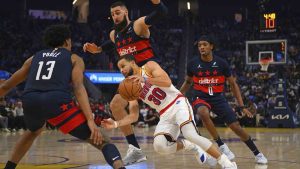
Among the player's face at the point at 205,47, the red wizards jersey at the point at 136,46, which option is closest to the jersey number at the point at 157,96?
the red wizards jersey at the point at 136,46

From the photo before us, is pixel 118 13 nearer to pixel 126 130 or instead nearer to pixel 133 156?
pixel 126 130

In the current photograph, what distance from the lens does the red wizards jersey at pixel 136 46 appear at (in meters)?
7.30

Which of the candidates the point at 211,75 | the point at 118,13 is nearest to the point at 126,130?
the point at 211,75

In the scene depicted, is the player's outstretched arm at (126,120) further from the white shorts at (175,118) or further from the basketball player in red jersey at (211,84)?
the basketball player in red jersey at (211,84)

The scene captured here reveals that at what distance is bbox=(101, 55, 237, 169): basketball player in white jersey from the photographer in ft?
20.1

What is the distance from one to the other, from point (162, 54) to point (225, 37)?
A: 4526mm

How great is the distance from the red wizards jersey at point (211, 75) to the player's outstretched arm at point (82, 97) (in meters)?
3.53

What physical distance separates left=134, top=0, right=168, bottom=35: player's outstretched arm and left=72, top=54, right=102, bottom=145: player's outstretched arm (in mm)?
1642

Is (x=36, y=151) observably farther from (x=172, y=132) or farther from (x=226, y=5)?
(x=226, y=5)

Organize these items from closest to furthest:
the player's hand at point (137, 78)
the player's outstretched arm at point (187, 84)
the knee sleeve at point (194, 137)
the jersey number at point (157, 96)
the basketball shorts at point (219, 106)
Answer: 1. the player's hand at point (137, 78)
2. the knee sleeve at point (194, 137)
3. the jersey number at point (157, 96)
4. the basketball shorts at point (219, 106)
5. the player's outstretched arm at point (187, 84)

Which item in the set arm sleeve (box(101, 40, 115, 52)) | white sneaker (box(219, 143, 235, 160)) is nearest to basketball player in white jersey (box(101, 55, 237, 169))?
white sneaker (box(219, 143, 235, 160))

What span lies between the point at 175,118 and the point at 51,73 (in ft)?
6.40

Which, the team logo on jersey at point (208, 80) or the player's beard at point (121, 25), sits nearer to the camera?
the player's beard at point (121, 25)

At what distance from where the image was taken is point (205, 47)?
8133mm
